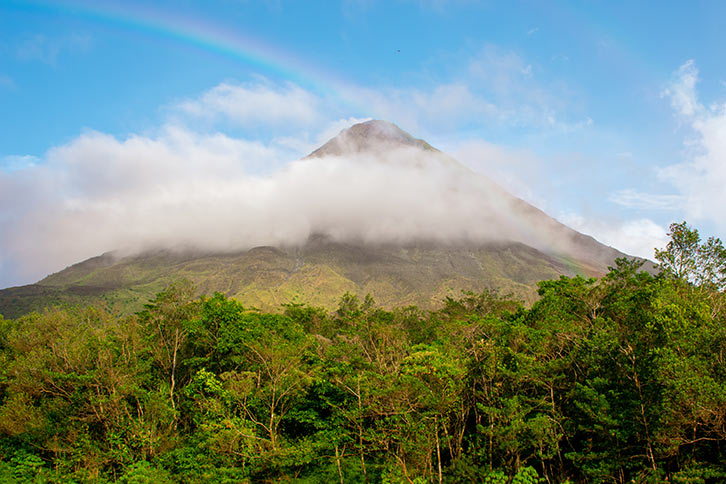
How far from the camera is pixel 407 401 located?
23.5 metres

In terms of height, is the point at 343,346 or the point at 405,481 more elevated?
the point at 343,346

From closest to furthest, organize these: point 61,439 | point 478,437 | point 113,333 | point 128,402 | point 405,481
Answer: point 405,481
point 478,437
point 61,439
point 128,402
point 113,333

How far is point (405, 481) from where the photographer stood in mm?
22641

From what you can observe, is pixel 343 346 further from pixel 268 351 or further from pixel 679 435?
pixel 679 435

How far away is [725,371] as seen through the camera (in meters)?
19.8

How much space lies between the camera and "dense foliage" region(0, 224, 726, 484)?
71.2ft

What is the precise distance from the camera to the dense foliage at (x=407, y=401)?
2169 cm

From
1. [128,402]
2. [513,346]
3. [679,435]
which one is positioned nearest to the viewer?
[679,435]

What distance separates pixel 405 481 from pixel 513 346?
40.9ft

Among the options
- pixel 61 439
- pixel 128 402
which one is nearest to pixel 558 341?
pixel 128 402

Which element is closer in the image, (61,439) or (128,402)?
(61,439)

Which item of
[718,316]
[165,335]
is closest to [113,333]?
[165,335]

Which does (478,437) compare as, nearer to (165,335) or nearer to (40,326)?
(165,335)

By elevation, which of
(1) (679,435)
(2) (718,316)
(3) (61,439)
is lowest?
(3) (61,439)
